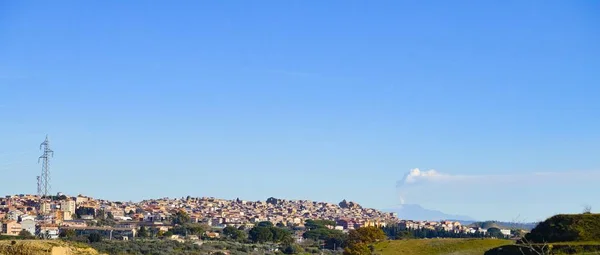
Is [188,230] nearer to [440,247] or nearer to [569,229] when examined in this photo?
[440,247]

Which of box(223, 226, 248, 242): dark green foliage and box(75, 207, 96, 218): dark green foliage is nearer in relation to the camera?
box(223, 226, 248, 242): dark green foliage

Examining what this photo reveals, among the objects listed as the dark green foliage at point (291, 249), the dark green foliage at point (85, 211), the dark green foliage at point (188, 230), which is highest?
the dark green foliage at point (85, 211)

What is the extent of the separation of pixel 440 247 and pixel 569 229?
13.6 m

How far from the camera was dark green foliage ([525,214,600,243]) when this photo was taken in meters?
36.5

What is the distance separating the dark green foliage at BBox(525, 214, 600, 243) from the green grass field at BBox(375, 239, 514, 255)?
7792 mm

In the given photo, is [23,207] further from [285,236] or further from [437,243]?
[437,243]

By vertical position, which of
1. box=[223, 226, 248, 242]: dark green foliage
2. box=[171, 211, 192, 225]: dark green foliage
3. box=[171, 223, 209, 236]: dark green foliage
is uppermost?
box=[171, 211, 192, 225]: dark green foliage

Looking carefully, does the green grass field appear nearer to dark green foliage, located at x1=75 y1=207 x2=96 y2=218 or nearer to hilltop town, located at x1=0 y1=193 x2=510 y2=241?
hilltop town, located at x1=0 y1=193 x2=510 y2=241

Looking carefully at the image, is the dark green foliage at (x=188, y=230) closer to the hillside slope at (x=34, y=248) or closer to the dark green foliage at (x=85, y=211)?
the dark green foliage at (x=85, y=211)

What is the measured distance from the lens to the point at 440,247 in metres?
50.0

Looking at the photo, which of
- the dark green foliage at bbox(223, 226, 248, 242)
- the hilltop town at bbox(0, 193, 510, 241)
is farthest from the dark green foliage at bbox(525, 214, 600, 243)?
the dark green foliage at bbox(223, 226, 248, 242)

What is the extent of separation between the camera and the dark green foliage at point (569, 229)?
36.5 m

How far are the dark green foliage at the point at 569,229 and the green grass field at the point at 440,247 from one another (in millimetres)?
7792

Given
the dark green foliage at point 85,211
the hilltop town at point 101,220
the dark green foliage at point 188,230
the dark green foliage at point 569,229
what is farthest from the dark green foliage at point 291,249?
the dark green foliage at point 85,211
